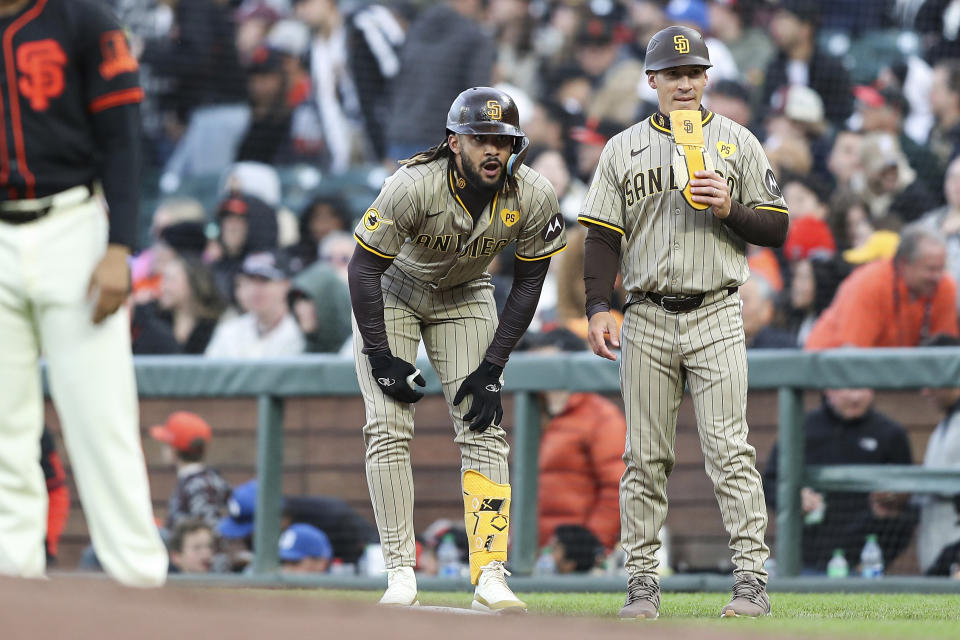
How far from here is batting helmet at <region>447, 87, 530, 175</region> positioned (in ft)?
14.7

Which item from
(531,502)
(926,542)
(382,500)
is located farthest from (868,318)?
(382,500)

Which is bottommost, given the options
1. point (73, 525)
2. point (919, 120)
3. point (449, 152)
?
point (73, 525)

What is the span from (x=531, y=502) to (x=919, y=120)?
4.44m

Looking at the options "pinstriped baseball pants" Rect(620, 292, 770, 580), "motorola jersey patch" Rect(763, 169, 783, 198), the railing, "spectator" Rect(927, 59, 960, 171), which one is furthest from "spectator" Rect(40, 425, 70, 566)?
"spectator" Rect(927, 59, 960, 171)

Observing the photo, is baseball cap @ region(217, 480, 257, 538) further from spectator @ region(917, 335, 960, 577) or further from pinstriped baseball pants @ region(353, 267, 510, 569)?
spectator @ region(917, 335, 960, 577)

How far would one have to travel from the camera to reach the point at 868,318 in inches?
272

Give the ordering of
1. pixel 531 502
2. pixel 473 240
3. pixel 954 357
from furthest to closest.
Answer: pixel 531 502 → pixel 954 357 → pixel 473 240

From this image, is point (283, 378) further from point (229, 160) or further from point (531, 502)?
point (229, 160)

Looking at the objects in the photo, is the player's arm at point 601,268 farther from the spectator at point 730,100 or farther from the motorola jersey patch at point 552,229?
the spectator at point 730,100

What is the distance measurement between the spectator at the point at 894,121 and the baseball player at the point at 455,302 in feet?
16.0

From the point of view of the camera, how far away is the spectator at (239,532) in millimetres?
7230

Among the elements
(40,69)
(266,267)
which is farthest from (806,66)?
(40,69)

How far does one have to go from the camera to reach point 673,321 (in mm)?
4613

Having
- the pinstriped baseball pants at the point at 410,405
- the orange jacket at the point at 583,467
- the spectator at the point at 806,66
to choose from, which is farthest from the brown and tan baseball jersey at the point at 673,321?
the spectator at the point at 806,66
